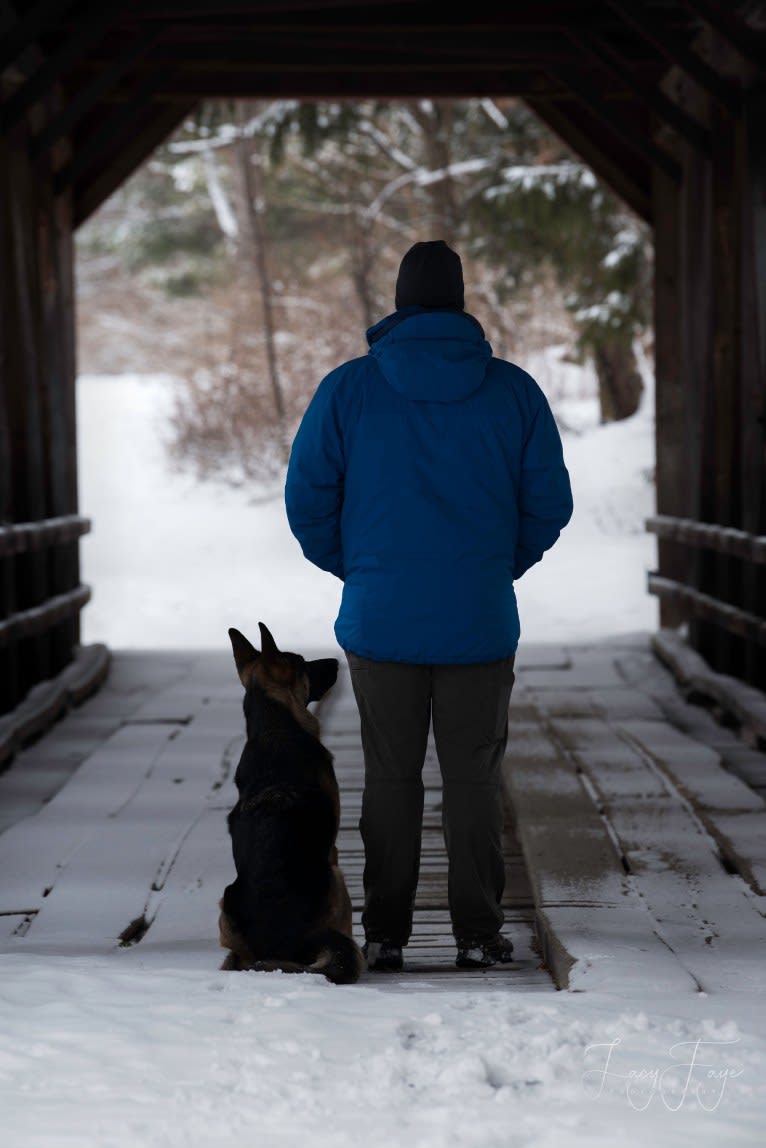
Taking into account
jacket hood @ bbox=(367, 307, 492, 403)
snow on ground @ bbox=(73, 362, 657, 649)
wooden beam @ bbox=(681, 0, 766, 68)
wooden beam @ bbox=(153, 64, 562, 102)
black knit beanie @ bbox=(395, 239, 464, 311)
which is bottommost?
snow on ground @ bbox=(73, 362, 657, 649)

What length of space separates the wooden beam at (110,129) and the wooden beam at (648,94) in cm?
255

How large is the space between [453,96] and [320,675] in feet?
25.2

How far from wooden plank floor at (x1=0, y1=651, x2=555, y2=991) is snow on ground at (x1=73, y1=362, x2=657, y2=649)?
5.42m

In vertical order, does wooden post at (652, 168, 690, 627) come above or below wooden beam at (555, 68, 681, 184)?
below

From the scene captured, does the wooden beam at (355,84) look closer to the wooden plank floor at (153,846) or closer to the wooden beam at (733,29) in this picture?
the wooden beam at (733,29)

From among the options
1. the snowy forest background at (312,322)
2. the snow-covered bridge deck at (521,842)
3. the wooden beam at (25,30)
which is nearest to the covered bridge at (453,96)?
the wooden beam at (25,30)

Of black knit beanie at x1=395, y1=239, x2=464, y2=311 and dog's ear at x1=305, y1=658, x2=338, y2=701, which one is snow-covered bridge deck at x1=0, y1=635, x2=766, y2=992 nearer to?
dog's ear at x1=305, y1=658, x2=338, y2=701

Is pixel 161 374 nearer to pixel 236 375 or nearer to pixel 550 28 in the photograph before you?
pixel 236 375

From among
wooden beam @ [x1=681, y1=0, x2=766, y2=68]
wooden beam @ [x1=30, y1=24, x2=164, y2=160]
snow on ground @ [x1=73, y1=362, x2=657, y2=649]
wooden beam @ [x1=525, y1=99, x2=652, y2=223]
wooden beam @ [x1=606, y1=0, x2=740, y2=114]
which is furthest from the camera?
snow on ground @ [x1=73, y1=362, x2=657, y2=649]

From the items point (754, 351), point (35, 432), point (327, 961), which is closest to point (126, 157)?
point (35, 432)

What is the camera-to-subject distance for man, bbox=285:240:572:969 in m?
4.19

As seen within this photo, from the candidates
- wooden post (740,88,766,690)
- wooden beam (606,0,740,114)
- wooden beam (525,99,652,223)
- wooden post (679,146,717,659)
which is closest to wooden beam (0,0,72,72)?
wooden beam (606,0,740,114)

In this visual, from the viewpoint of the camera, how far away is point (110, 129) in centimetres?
1001

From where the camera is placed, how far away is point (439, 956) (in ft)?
15.2
